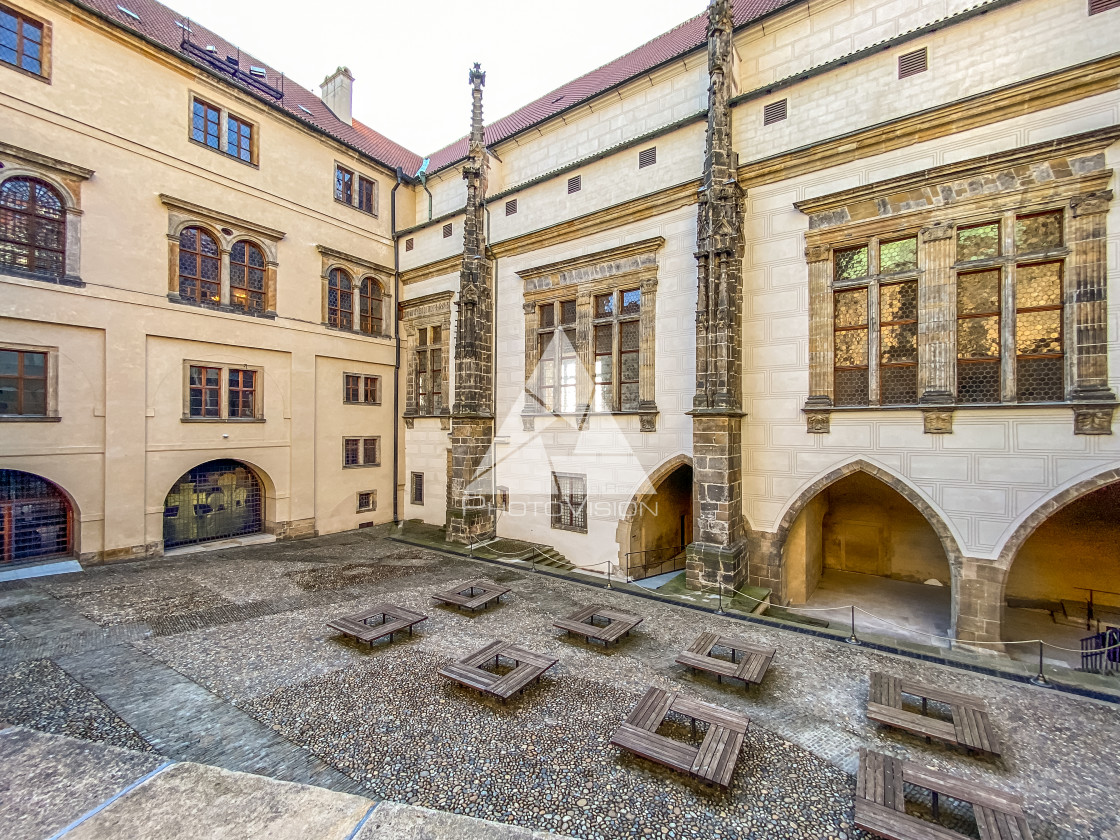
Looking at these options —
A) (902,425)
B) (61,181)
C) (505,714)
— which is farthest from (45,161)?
(902,425)

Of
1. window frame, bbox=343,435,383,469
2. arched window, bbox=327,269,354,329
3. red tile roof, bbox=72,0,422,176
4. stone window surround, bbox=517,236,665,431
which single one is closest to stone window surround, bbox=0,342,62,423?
arched window, bbox=327,269,354,329

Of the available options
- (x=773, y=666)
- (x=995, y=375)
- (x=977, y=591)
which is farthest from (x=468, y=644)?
(x=995, y=375)

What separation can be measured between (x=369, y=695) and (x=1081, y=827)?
744 centimetres

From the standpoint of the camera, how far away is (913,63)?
988 centimetres

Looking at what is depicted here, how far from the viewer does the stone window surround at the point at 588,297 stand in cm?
1282

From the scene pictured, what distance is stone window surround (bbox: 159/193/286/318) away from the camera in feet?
43.9

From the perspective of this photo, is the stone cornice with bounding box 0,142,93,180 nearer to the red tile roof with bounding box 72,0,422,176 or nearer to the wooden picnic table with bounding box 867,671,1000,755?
the red tile roof with bounding box 72,0,422,176

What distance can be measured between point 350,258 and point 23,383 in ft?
30.6

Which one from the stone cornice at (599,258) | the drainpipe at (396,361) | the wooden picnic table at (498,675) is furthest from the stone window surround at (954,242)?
the drainpipe at (396,361)

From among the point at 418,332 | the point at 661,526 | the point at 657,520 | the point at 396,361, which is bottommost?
the point at 661,526

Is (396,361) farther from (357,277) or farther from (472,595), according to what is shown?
(472,595)

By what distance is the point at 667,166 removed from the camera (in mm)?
12734

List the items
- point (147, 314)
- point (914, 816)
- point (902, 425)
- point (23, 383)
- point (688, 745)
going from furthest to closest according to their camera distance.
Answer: point (147, 314) → point (23, 383) → point (902, 425) → point (688, 745) → point (914, 816)

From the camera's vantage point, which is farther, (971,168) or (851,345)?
(851,345)
